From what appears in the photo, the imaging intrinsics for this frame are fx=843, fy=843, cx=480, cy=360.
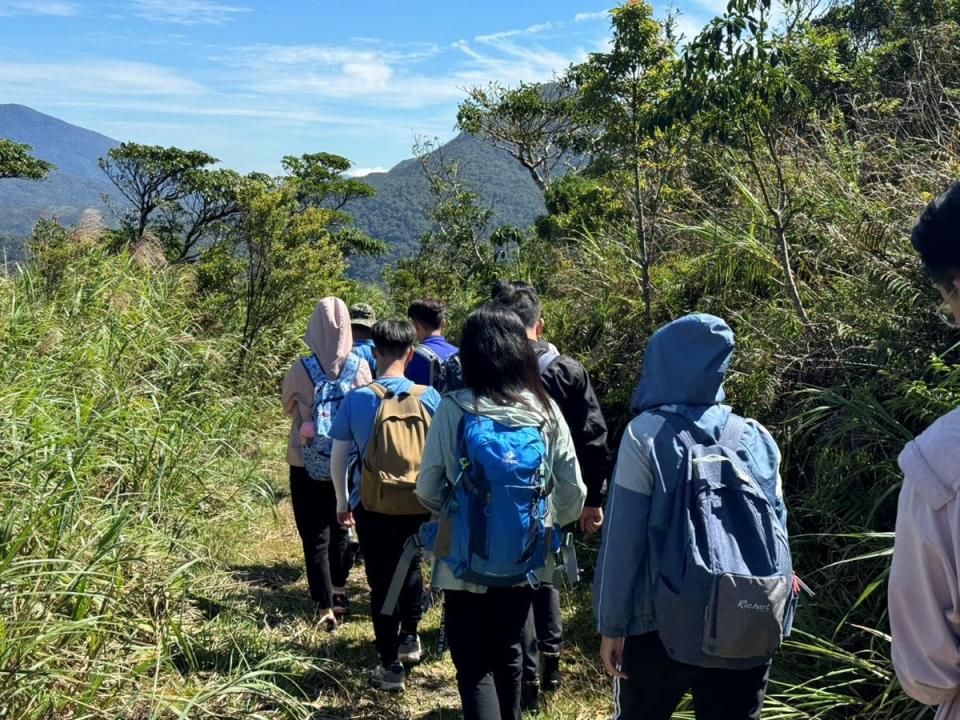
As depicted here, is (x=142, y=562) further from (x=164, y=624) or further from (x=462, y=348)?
(x=462, y=348)

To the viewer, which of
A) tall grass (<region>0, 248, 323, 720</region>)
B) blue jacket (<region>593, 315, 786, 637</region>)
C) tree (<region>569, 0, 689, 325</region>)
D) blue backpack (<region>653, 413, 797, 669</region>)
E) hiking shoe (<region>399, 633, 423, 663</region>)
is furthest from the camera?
tree (<region>569, 0, 689, 325</region>)

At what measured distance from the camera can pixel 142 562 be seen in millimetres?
3410

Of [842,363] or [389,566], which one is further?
[842,363]

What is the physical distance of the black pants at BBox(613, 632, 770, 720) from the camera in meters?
2.27

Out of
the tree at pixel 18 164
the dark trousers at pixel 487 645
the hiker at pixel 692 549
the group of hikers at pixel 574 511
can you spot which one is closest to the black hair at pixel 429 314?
the group of hikers at pixel 574 511

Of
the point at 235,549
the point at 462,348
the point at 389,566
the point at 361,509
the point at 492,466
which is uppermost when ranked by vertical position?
the point at 462,348

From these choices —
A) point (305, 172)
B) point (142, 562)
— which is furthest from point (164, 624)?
point (305, 172)

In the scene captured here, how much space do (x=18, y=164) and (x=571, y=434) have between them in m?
16.8

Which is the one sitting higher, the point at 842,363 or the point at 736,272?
the point at 736,272

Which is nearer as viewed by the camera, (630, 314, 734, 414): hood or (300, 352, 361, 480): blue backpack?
(630, 314, 734, 414): hood

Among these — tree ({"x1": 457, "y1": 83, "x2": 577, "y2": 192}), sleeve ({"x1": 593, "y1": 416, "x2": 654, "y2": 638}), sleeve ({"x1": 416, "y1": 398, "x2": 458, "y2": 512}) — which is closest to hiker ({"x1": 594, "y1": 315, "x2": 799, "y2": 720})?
sleeve ({"x1": 593, "y1": 416, "x2": 654, "y2": 638})

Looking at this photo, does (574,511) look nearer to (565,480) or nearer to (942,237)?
(565,480)

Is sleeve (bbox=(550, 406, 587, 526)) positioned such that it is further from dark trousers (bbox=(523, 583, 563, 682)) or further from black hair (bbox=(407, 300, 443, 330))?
black hair (bbox=(407, 300, 443, 330))

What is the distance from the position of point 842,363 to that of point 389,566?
Result: 8.39 ft
